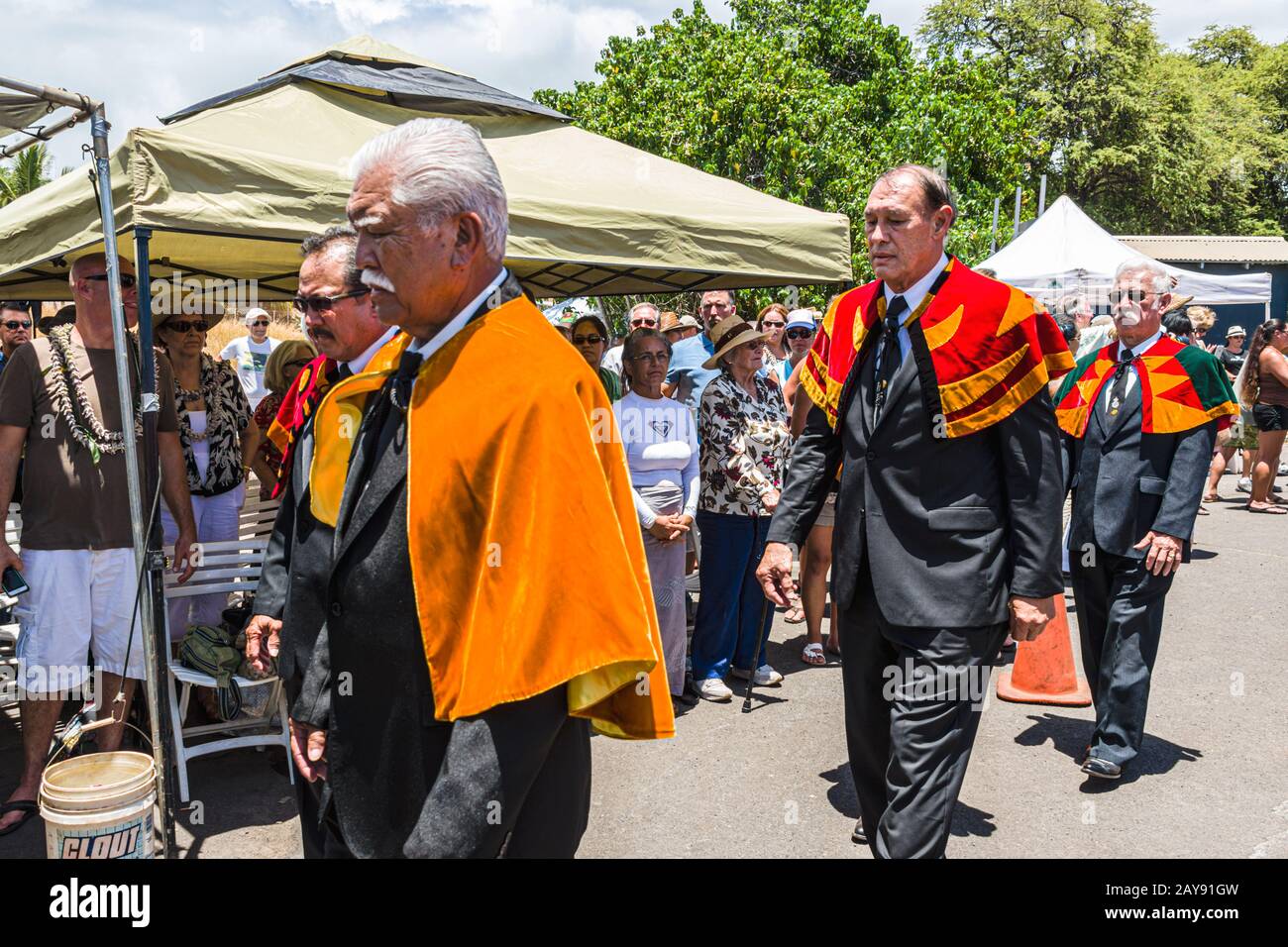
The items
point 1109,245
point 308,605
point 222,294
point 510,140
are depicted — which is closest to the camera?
point 308,605

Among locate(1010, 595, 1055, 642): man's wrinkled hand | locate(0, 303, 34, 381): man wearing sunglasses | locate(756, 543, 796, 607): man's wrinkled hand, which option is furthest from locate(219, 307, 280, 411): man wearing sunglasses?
locate(1010, 595, 1055, 642): man's wrinkled hand

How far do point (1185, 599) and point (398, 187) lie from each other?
7.91 m

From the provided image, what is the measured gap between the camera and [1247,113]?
148 ft

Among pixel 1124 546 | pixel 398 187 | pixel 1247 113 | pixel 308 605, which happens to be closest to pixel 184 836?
pixel 308 605

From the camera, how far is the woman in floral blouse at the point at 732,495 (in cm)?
602

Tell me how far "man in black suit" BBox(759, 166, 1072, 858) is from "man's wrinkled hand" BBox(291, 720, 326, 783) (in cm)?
165

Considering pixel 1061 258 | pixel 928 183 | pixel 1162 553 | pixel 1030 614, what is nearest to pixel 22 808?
pixel 1030 614

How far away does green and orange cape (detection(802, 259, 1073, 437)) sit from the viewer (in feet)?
10.1

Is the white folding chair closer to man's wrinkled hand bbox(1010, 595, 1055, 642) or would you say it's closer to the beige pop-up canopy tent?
the beige pop-up canopy tent

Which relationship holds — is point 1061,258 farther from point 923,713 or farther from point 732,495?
point 923,713

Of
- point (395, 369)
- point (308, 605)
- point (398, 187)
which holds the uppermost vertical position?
point (398, 187)

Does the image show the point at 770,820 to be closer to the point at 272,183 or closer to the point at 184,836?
the point at 184,836

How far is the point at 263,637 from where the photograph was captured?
2.46 meters

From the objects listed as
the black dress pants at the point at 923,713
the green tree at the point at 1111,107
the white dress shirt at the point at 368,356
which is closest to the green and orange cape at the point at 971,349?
the black dress pants at the point at 923,713
